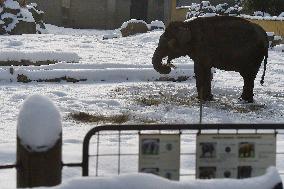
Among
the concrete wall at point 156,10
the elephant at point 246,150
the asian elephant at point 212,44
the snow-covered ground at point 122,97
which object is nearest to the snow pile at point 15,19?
the snow-covered ground at point 122,97

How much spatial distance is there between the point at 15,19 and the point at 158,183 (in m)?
25.7

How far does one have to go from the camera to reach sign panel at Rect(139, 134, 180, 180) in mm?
3785

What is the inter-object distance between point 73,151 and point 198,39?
426cm

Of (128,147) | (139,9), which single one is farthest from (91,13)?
(128,147)

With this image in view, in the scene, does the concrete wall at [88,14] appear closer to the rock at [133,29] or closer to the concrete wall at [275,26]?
the rock at [133,29]

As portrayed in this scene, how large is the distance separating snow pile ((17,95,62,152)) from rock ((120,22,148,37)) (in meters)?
25.5

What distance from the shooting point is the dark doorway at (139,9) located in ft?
133

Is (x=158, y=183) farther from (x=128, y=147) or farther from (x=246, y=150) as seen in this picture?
(x=128, y=147)

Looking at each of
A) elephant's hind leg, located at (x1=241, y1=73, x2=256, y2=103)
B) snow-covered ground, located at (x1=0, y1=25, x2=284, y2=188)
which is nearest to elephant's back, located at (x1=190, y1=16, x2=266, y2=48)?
elephant's hind leg, located at (x1=241, y1=73, x2=256, y2=103)

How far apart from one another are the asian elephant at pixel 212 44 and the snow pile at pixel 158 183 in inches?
252

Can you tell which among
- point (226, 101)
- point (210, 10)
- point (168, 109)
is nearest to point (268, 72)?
point (226, 101)

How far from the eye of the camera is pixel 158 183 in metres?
3.44

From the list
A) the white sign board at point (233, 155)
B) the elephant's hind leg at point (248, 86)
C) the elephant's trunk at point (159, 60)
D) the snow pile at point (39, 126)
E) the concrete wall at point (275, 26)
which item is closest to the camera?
the snow pile at point (39, 126)

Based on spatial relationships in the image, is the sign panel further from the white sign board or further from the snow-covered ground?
the snow-covered ground
